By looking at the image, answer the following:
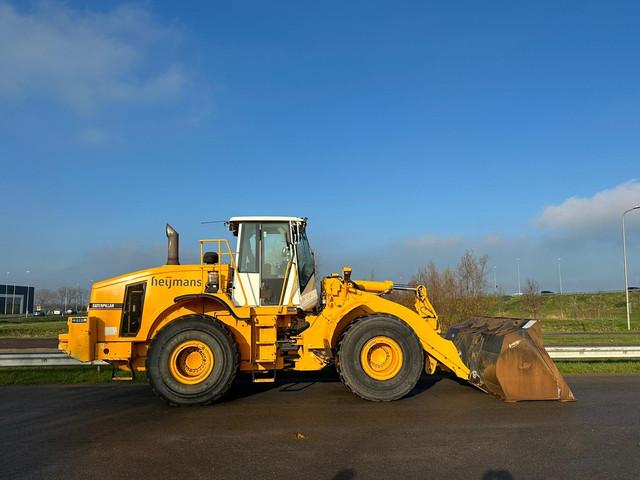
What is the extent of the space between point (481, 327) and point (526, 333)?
1.42 meters

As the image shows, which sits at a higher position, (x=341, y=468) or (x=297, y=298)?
(x=297, y=298)

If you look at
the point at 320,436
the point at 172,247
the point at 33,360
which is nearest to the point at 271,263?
the point at 172,247

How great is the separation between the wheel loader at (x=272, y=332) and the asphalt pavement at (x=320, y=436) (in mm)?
410

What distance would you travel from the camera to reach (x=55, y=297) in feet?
481

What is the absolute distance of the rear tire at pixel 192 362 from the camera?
7367 millimetres

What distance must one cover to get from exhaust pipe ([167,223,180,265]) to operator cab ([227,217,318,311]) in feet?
3.32

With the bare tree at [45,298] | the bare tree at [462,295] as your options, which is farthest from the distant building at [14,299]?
the bare tree at [462,295]

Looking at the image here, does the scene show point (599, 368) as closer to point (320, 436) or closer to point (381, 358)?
point (381, 358)

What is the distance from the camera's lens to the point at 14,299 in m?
101

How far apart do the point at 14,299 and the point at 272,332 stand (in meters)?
113

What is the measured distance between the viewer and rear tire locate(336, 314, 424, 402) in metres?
7.54

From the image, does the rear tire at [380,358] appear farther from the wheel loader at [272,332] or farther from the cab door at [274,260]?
the cab door at [274,260]

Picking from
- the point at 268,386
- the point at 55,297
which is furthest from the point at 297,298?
the point at 55,297

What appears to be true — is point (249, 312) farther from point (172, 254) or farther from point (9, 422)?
point (9, 422)
